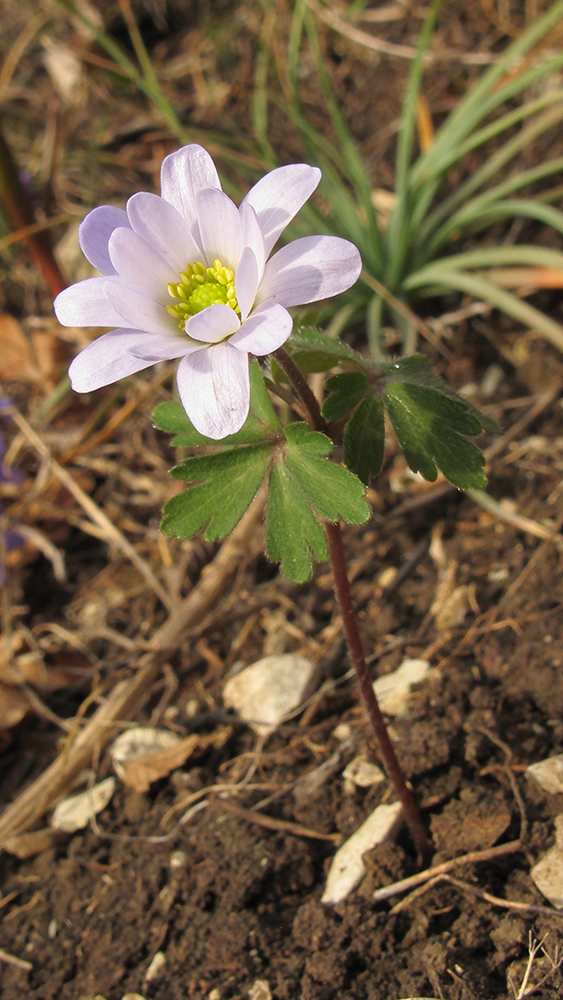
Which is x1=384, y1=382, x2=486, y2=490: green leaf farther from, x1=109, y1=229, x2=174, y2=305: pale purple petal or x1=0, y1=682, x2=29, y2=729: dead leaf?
x1=0, y1=682, x2=29, y2=729: dead leaf

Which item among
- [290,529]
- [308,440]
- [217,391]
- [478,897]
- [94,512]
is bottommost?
[478,897]

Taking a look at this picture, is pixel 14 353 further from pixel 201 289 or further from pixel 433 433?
pixel 433 433

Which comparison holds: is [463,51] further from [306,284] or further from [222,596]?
[306,284]

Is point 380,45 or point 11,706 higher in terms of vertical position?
point 380,45

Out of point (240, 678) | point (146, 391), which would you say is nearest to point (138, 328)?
point (240, 678)

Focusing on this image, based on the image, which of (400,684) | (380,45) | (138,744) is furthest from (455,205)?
(138,744)

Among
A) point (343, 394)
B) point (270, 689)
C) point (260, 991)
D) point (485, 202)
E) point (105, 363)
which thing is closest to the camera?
point (105, 363)

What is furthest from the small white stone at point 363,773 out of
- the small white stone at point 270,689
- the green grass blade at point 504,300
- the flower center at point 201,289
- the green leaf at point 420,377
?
the green grass blade at point 504,300

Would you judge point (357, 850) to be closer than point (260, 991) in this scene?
No
